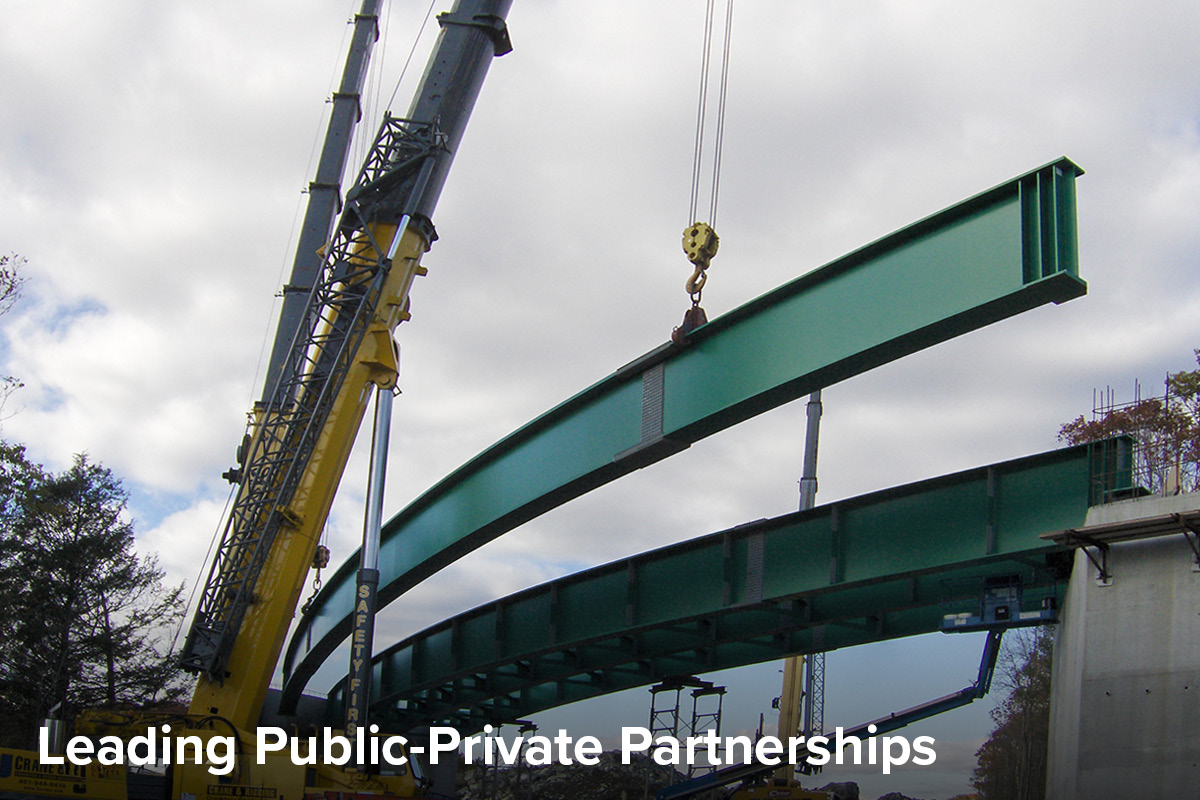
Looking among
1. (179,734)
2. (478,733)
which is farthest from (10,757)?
(478,733)

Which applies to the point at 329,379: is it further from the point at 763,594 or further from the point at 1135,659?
the point at 1135,659

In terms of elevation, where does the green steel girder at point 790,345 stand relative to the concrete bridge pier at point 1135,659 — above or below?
above

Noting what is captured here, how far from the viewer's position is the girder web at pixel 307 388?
57.7 feet

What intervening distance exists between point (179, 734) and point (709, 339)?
31.0ft

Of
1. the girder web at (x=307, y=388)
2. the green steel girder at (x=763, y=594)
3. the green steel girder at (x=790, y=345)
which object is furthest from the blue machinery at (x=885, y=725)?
the girder web at (x=307, y=388)

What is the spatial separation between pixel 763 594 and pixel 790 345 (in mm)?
6517

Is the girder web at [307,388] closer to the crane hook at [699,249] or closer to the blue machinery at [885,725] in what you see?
the crane hook at [699,249]

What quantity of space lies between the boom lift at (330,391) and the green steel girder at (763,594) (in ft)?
21.2

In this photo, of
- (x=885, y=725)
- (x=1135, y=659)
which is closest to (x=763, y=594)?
(x=1135, y=659)

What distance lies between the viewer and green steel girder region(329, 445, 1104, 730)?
16.4 metres

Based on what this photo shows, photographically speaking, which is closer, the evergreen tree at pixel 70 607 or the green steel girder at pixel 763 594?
the green steel girder at pixel 763 594

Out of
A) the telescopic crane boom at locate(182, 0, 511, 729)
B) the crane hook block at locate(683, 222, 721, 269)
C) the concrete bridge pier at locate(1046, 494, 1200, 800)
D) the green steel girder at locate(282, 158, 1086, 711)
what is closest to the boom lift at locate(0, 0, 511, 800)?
the telescopic crane boom at locate(182, 0, 511, 729)

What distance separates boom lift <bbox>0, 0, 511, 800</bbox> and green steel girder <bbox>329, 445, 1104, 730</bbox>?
21.2ft

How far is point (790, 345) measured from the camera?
47.5 ft
